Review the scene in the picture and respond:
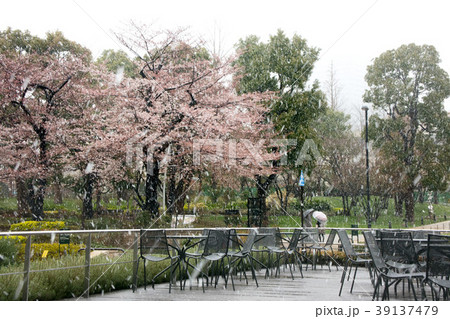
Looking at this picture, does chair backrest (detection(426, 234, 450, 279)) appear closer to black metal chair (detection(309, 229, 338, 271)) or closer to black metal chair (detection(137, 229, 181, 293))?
black metal chair (detection(137, 229, 181, 293))

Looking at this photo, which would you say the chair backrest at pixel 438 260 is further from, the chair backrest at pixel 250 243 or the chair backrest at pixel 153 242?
the chair backrest at pixel 153 242

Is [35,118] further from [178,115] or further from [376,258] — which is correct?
[376,258]

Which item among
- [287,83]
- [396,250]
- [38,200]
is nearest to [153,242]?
[396,250]

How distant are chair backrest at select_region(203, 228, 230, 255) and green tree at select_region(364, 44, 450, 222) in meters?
26.4

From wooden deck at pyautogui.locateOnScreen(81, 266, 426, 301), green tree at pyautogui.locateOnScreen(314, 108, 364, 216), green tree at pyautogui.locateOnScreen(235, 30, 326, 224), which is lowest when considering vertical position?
wooden deck at pyautogui.locateOnScreen(81, 266, 426, 301)

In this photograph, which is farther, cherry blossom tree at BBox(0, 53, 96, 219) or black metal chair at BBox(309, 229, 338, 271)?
cherry blossom tree at BBox(0, 53, 96, 219)

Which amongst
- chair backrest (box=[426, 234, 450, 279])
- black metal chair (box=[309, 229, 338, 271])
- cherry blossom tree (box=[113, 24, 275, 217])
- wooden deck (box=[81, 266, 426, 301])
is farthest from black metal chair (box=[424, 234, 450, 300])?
cherry blossom tree (box=[113, 24, 275, 217])

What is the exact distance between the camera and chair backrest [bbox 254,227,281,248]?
336 inches

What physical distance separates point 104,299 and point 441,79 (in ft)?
104

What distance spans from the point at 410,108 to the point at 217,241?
28.9 m

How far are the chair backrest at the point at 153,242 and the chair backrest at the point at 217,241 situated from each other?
0.65m

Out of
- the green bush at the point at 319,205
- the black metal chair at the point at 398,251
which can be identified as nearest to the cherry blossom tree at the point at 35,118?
the black metal chair at the point at 398,251

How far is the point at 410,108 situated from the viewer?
32.2 m

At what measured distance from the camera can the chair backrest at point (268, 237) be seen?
853cm
